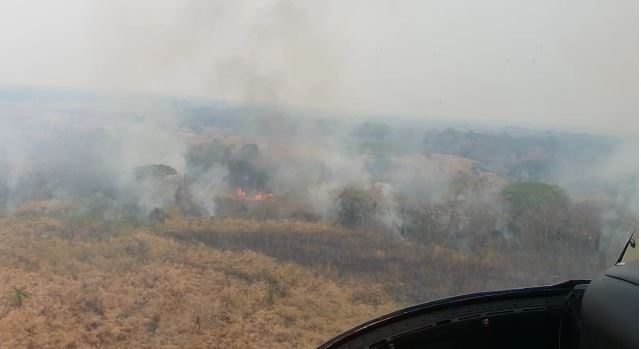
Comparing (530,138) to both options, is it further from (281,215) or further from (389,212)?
(281,215)

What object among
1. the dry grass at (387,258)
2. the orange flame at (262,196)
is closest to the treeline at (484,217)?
the dry grass at (387,258)

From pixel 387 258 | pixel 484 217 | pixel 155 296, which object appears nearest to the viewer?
pixel 155 296

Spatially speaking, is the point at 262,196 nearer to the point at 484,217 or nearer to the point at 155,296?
the point at 155,296

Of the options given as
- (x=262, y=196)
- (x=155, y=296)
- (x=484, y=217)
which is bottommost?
(x=155, y=296)

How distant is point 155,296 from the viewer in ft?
9.84

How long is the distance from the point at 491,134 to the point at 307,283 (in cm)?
160

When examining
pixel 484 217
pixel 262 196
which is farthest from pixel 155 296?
pixel 484 217

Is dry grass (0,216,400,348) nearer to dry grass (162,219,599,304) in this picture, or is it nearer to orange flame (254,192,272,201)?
dry grass (162,219,599,304)

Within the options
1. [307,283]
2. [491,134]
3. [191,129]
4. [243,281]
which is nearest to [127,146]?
[191,129]

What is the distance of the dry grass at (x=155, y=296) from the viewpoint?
9.32 ft

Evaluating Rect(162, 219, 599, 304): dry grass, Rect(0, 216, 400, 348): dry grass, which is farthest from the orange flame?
Rect(0, 216, 400, 348): dry grass

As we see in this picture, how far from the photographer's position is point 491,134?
12.2 feet

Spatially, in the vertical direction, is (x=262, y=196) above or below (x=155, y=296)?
above

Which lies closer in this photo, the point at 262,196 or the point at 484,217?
the point at 262,196
